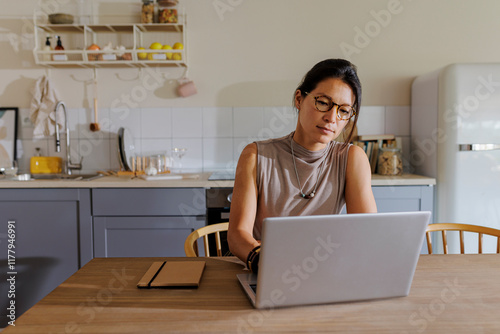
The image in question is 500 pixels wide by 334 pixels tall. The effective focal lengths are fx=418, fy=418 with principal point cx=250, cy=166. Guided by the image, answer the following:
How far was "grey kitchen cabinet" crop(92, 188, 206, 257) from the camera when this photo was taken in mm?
2328

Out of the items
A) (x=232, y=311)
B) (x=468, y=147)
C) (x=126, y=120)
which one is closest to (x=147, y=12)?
(x=126, y=120)

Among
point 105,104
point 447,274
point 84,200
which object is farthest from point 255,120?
point 447,274

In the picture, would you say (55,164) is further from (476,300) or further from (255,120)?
(476,300)

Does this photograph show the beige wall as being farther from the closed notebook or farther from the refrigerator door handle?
the closed notebook

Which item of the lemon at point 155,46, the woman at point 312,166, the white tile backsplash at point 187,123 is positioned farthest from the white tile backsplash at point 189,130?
the woman at point 312,166

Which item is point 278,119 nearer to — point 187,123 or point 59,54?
point 187,123

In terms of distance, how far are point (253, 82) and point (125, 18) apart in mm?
969

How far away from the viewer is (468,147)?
91.4 inches

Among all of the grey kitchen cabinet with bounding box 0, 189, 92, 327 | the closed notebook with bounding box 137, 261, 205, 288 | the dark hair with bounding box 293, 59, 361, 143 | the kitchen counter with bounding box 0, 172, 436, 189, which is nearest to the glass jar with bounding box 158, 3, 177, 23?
the kitchen counter with bounding box 0, 172, 436, 189

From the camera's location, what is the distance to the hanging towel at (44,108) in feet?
9.13

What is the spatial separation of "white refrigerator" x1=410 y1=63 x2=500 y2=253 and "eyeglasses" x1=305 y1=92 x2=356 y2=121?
1.37 metres

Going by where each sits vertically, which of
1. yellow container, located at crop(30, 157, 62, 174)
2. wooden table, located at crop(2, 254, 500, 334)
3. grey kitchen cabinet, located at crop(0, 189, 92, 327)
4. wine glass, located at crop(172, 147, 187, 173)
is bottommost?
grey kitchen cabinet, located at crop(0, 189, 92, 327)

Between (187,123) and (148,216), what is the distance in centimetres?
81

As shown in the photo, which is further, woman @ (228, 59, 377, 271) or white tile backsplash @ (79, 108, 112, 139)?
white tile backsplash @ (79, 108, 112, 139)
